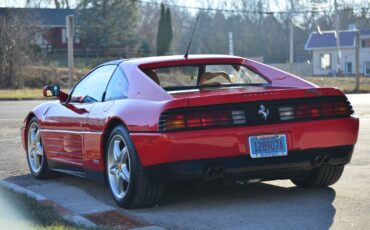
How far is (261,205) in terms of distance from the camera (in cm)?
601

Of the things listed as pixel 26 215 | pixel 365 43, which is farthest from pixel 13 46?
pixel 365 43

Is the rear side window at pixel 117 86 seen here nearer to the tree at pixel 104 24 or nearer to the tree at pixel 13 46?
the tree at pixel 13 46

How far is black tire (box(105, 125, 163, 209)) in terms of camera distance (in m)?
5.77

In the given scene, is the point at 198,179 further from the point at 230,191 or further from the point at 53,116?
the point at 53,116

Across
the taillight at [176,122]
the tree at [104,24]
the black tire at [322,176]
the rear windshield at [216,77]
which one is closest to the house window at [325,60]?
the tree at [104,24]

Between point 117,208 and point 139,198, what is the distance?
0.33 meters

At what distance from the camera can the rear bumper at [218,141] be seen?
18.2 feet

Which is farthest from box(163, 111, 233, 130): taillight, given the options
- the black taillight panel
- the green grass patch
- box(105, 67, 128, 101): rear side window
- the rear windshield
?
the rear windshield

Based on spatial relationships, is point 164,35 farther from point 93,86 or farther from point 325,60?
point 93,86

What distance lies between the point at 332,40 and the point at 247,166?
73.4 metres

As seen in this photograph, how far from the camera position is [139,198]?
19.3ft

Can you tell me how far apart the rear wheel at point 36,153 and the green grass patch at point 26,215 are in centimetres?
131

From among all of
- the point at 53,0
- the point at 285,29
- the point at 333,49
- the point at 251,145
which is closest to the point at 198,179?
the point at 251,145

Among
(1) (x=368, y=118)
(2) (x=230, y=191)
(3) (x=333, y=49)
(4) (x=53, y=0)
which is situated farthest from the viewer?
(4) (x=53, y=0)
